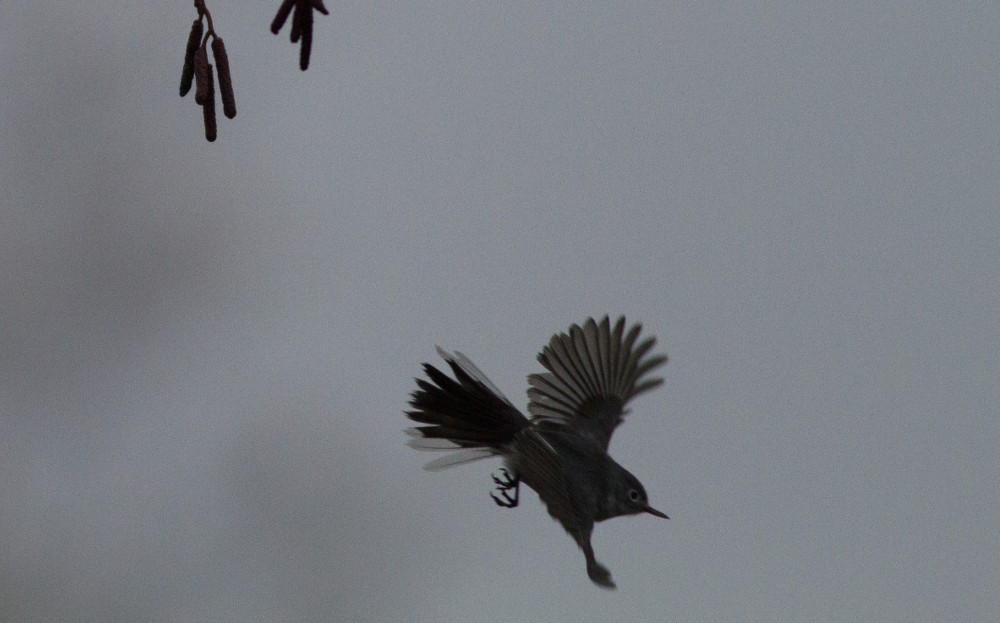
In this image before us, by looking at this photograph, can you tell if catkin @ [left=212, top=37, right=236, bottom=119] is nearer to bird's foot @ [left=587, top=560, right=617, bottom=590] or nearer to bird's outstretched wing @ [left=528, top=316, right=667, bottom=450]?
bird's foot @ [left=587, top=560, right=617, bottom=590]

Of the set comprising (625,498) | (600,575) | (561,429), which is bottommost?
(600,575)

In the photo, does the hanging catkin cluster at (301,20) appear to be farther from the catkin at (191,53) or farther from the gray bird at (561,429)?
the gray bird at (561,429)

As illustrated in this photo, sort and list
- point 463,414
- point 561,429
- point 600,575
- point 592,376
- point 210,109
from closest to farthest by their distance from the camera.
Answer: point 600,575 < point 210,109 < point 463,414 < point 561,429 < point 592,376

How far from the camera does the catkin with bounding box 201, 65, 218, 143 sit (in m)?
2.43

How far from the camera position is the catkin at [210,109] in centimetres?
243

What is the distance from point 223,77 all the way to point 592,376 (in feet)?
4.55

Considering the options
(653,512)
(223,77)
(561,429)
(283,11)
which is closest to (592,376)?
(561,429)

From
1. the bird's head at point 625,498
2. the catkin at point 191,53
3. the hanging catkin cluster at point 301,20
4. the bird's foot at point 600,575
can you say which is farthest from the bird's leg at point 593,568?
the catkin at point 191,53

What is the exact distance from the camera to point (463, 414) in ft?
9.43

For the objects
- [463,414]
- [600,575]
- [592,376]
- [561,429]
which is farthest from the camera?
[592,376]

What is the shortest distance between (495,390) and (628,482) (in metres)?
0.40

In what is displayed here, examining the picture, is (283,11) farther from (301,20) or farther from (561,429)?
(561,429)

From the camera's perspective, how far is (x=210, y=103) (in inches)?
98.8

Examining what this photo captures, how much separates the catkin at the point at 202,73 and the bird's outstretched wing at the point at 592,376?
133 centimetres
